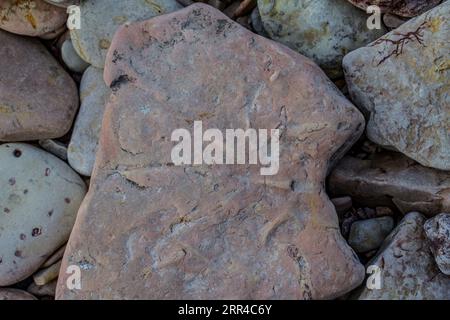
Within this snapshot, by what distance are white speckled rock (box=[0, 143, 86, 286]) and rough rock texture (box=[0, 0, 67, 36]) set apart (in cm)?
61

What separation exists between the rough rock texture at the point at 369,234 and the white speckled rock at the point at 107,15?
136 centimetres

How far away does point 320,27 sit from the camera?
282 centimetres

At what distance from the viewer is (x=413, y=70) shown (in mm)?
2615

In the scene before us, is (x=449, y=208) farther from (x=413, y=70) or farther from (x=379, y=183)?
(x=413, y=70)

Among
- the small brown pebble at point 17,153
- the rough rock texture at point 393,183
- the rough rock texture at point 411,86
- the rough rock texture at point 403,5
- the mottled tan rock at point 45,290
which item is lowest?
the mottled tan rock at point 45,290

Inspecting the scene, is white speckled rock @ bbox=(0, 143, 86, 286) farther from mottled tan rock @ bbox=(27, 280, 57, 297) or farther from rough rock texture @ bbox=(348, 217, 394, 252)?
rough rock texture @ bbox=(348, 217, 394, 252)

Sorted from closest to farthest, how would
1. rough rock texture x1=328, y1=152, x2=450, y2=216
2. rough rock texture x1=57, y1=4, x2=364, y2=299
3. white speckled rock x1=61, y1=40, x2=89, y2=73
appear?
rough rock texture x1=57, y1=4, x2=364, y2=299, rough rock texture x1=328, y1=152, x2=450, y2=216, white speckled rock x1=61, y1=40, x2=89, y2=73

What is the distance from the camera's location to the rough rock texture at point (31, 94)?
2912 millimetres

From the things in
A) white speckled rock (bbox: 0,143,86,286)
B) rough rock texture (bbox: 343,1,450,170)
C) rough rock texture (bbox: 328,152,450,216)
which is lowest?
white speckled rock (bbox: 0,143,86,286)

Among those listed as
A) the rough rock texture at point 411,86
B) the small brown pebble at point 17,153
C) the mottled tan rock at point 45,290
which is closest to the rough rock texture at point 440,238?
the rough rock texture at point 411,86

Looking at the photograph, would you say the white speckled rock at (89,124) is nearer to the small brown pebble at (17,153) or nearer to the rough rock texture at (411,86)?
the small brown pebble at (17,153)

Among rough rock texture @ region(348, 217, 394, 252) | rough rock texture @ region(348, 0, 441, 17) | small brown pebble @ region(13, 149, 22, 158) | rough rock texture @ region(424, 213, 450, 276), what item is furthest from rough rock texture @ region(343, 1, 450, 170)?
small brown pebble @ region(13, 149, 22, 158)

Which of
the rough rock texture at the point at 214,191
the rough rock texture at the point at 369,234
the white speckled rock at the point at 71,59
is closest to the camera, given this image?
the rough rock texture at the point at 214,191

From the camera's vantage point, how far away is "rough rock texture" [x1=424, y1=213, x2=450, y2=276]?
2490 mm
